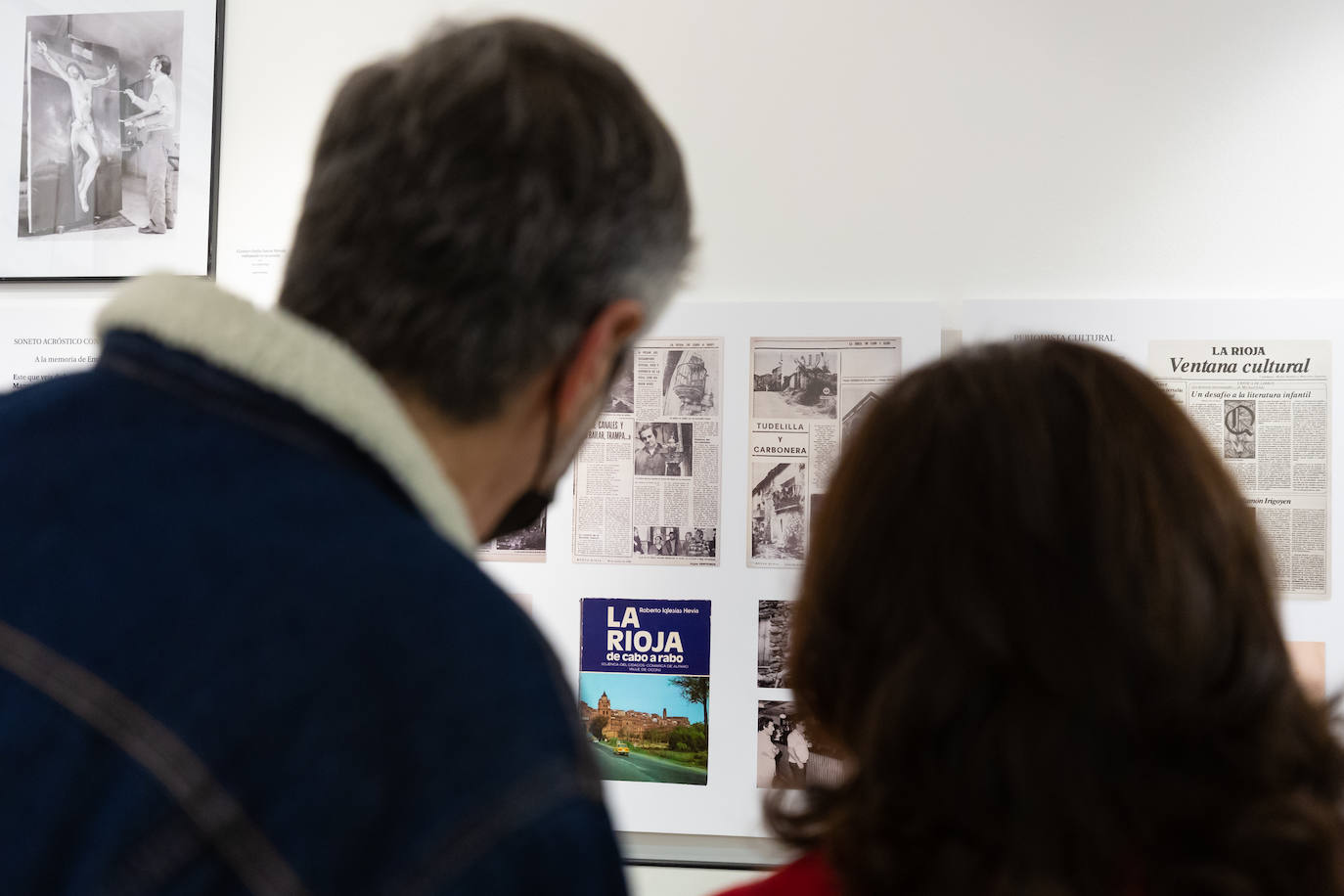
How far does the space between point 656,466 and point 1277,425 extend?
3.13ft

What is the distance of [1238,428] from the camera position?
5.30 feet

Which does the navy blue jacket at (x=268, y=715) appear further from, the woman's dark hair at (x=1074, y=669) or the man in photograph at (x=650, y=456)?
the man in photograph at (x=650, y=456)

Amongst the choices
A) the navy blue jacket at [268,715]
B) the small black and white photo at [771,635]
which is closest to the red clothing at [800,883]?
the navy blue jacket at [268,715]

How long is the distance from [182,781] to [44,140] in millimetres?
1812

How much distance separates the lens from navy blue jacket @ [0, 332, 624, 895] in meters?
0.49

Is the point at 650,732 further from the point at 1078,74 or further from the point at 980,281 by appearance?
the point at 1078,74

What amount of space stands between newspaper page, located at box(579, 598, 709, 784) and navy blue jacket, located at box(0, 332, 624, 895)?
1163mm

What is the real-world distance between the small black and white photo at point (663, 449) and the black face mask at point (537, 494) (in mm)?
827

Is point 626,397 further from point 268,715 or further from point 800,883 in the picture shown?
point 268,715

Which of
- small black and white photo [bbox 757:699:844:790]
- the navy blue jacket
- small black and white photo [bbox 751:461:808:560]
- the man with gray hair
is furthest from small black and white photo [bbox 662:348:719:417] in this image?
the navy blue jacket

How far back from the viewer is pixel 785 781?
1.66 meters

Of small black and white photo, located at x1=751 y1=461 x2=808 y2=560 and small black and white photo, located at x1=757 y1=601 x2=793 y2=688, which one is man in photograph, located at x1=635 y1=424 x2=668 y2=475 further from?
small black and white photo, located at x1=757 y1=601 x2=793 y2=688

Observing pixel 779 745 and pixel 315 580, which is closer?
pixel 315 580

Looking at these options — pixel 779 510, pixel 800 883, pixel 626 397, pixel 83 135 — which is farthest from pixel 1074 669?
pixel 83 135
